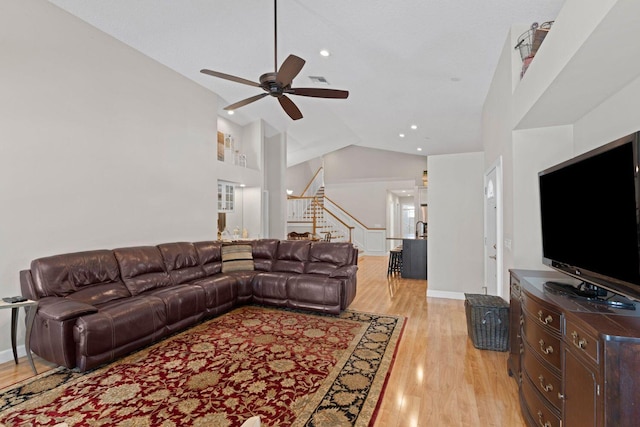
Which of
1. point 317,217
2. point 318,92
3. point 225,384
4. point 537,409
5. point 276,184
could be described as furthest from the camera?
point 317,217

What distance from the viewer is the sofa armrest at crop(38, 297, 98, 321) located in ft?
8.46

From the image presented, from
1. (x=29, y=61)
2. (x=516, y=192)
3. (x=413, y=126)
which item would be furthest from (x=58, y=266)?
(x=413, y=126)

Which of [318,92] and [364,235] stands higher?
[318,92]

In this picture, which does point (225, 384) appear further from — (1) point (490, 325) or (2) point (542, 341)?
(1) point (490, 325)

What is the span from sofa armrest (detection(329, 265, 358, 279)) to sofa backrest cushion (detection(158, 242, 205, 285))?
1.94 metres

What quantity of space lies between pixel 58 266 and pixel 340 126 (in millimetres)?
6420

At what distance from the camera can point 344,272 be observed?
14.5 ft

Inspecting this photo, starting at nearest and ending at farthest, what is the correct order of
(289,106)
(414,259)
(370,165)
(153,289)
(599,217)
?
(599,217), (289,106), (153,289), (414,259), (370,165)

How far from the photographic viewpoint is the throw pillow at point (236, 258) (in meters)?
4.89

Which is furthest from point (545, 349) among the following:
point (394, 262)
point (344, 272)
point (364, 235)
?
point (364, 235)

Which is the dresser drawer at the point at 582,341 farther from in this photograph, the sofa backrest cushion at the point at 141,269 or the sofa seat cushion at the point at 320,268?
the sofa backrest cushion at the point at 141,269

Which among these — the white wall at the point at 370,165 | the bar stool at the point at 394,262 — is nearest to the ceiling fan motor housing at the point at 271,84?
the bar stool at the point at 394,262

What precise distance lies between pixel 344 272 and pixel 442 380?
2075 mm

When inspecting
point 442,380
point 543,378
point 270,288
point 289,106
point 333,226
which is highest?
point 289,106
